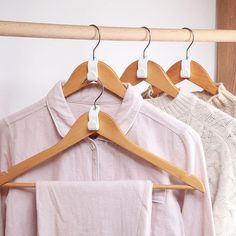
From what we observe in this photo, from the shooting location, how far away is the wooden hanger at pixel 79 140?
80 cm

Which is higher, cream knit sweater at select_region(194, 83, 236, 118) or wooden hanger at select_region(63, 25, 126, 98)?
wooden hanger at select_region(63, 25, 126, 98)

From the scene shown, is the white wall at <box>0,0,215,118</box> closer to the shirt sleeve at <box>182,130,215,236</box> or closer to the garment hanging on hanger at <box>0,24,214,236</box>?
the garment hanging on hanger at <box>0,24,214,236</box>

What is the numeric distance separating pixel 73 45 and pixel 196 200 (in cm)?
66

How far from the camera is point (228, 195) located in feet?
2.77

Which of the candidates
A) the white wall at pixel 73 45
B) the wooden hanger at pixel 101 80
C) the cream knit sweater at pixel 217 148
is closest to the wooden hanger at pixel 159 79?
the cream knit sweater at pixel 217 148

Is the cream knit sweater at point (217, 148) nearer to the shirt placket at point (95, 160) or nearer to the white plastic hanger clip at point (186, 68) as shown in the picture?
the white plastic hanger clip at point (186, 68)

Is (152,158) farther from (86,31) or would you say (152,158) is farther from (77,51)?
(77,51)

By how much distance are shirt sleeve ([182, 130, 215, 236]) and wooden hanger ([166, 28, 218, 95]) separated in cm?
23

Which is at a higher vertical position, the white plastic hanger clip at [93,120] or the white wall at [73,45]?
the white wall at [73,45]

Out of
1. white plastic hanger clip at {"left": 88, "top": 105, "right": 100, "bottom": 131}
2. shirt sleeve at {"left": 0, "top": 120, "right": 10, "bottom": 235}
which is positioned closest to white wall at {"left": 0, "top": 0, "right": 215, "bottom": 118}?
shirt sleeve at {"left": 0, "top": 120, "right": 10, "bottom": 235}

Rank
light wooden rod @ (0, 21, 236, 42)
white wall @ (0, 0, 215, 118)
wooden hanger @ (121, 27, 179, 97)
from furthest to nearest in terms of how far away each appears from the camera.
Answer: white wall @ (0, 0, 215, 118), wooden hanger @ (121, 27, 179, 97), light wooden rod @ (0, 21, 236, 42)

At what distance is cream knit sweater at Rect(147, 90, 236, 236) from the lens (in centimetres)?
84

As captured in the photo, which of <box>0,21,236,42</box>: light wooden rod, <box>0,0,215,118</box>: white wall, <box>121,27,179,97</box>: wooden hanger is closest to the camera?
<box>0,21,236,42</box>: light wooden rod

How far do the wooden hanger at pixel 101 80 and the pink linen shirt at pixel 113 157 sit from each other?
16 mm
